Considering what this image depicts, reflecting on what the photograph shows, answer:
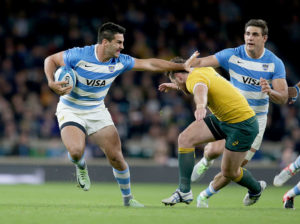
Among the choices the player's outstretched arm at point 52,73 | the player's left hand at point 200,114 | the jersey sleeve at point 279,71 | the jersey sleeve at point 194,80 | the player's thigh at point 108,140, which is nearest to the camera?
the player's left hand at point 200,114

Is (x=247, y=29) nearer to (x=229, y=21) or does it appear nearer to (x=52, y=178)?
(x=52, y=178)

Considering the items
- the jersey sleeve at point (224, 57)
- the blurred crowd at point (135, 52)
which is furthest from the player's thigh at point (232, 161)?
the blurred crowd at point (135, 52)

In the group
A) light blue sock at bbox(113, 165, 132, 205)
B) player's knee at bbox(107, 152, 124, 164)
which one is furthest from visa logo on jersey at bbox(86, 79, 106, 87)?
light blue sock at bbox(113, 165, 132, 205)

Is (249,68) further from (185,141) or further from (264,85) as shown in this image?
(185,141)

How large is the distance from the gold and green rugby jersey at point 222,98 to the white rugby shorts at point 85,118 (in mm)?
1413

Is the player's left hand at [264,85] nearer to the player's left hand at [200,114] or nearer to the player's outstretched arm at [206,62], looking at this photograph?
the player's outstretched arm at [206,62]

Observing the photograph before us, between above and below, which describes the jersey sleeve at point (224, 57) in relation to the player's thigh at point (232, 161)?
above

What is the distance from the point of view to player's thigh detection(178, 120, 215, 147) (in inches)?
297

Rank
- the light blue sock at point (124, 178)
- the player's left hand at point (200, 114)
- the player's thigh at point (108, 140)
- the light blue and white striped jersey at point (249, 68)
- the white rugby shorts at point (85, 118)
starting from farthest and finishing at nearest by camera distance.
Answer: the light blue and white striped jersey at point (249, 68)
the light blue sock at point (124, 178)
the white rugby shorts at point (85, 118)
the player's thigh at point (108, 140)
the player's left hand at point (200, 114)

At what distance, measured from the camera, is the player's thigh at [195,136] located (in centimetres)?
755

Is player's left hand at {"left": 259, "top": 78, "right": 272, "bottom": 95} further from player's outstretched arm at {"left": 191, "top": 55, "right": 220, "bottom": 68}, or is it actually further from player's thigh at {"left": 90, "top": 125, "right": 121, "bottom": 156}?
player's thigh at {"left": 90, "top": 125, "right": 121, "bottom": 156}

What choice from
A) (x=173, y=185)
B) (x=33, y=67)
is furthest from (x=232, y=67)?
(x=33, y=67)

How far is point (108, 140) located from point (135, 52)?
9462 millimetres

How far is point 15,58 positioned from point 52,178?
3532 millimetres
